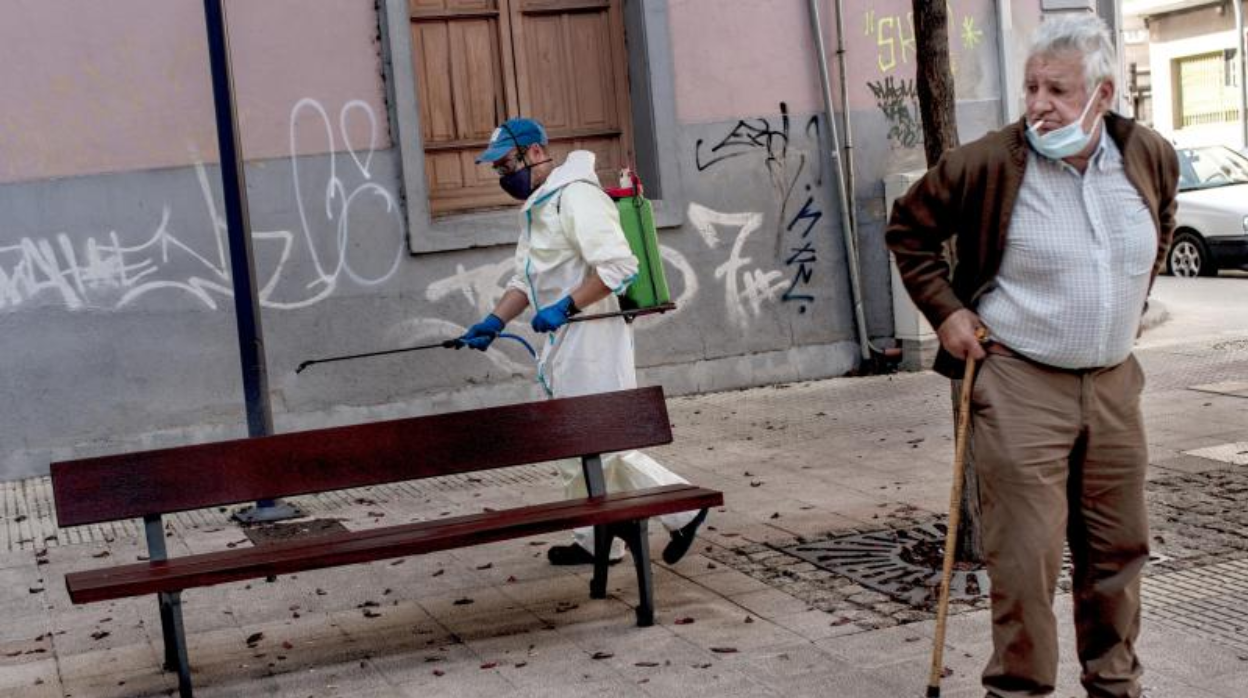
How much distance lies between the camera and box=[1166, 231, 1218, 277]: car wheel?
711 inches

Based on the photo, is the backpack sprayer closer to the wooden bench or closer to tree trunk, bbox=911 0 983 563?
the wooden bench

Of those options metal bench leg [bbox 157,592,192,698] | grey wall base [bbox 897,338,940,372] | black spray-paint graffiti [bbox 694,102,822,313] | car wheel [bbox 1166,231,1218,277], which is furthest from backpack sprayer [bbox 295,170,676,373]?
car wheel [bbox 1166,231,1218,277]

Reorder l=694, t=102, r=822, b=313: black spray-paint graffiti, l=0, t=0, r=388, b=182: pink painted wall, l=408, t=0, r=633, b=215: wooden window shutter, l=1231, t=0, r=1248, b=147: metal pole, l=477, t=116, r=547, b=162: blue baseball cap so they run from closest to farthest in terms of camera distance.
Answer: l=477, t=116, r=547, b=162: blue baseball cap
l=0, t=0, r=388, b=182: pink painted wall
l=408, t=0, r=633, b=215: wooden window shutter
l=694, t=102, r=822, b=313: black spray-paint graffiti
l=1231, t=0, r=1248, b=147: metal pole

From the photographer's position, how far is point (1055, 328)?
406 centimetres

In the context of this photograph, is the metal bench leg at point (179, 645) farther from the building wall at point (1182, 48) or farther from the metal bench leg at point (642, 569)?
the building wall at point (1182, 48)

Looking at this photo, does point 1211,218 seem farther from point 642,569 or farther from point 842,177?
point 642,569

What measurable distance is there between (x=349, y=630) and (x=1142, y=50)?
1808 inches

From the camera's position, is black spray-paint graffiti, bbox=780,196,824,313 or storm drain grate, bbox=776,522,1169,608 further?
black spray-paint graffiti, bbox=780,196,824,313

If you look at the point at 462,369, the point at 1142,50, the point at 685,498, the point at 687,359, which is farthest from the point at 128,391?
the point at 1142,50

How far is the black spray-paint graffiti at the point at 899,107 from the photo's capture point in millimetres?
11719

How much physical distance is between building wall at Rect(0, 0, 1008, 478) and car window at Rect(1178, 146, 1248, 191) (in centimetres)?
899

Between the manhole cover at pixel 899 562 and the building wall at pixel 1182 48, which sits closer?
the manhole cover at pixel 899 562

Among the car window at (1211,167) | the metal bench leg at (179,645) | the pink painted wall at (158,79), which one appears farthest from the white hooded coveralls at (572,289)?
the car window at (1211,167)

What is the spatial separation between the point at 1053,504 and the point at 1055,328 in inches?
17.3
